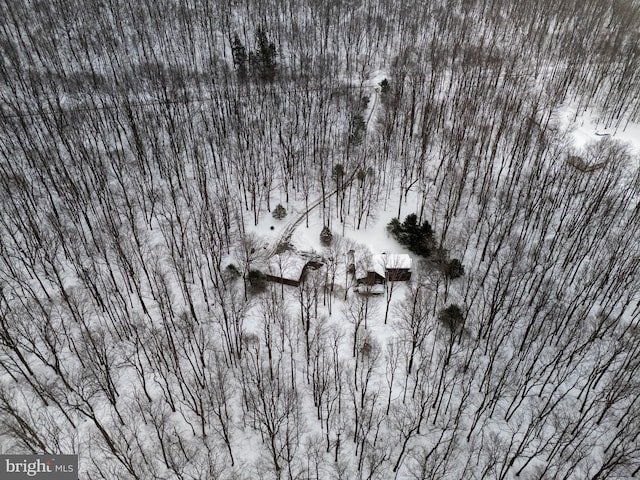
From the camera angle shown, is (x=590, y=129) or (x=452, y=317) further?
(x=590, y=129)

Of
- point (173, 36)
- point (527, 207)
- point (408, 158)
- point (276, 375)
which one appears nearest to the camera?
point (276, 375)

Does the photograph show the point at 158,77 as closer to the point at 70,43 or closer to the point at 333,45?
the point at 70,43

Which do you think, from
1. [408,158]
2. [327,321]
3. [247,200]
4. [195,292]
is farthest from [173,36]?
[327,321]

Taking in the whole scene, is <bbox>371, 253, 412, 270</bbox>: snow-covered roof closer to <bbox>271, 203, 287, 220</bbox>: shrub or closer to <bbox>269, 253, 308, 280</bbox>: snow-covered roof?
<bbox>269, 253, 308, 280</bbox>: snow-covered roof

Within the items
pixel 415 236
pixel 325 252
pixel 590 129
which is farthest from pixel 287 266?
pixel 590 129

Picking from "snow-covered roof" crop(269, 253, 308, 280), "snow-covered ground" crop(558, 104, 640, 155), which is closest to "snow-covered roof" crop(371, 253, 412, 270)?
"snow-covered roof" crop(269, 253, 308, 280)

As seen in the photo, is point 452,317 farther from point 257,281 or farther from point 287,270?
point 257,281
